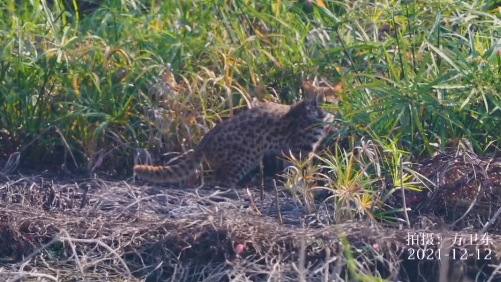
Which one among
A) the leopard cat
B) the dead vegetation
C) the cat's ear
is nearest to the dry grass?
the dead vegetation

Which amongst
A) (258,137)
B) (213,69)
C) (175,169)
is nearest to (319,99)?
(258,137)

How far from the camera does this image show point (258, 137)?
22.5ft

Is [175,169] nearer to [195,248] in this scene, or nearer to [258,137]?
[258,137]

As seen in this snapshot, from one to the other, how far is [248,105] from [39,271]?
2.34 meters

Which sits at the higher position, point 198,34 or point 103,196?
point 198,34

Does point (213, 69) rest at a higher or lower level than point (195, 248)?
higher

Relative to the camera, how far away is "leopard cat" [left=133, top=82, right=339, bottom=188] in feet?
22.0

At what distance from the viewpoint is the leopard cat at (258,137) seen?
6.70 m

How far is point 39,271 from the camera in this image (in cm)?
514

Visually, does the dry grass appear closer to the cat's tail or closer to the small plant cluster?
the cat's tail

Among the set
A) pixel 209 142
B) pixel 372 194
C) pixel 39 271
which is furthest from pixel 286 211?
pixel 39 271

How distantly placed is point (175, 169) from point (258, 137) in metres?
0.65

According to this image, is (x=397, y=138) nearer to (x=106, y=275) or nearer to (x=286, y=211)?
(x=286, y=211)

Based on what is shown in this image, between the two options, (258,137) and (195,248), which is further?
(258,137)
